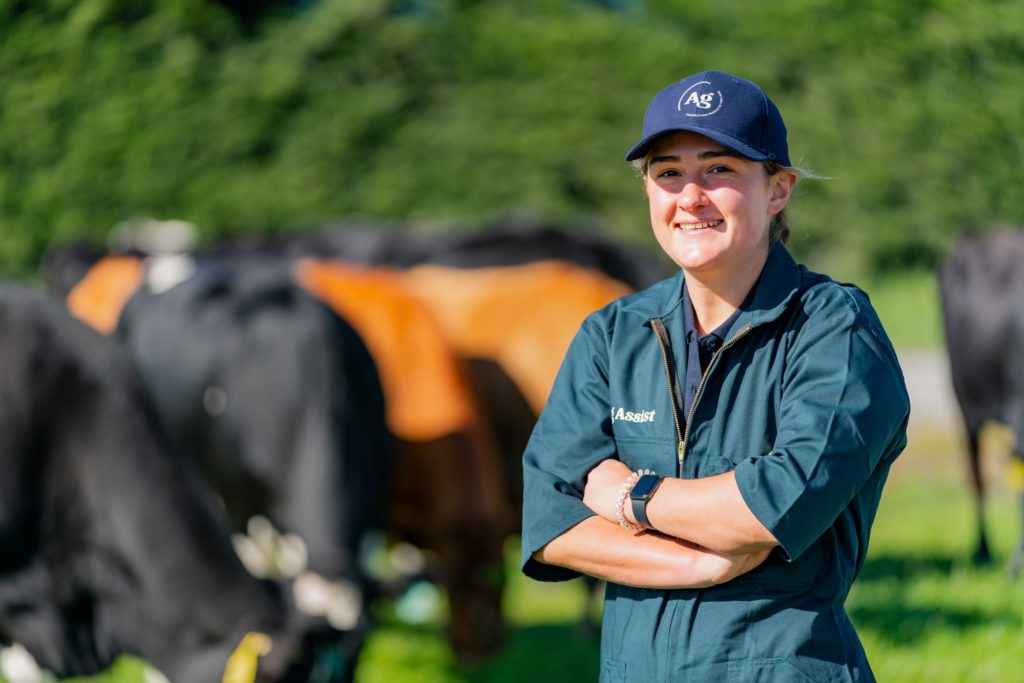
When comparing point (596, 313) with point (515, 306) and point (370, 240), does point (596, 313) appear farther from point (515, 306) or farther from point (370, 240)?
point (370, 240)

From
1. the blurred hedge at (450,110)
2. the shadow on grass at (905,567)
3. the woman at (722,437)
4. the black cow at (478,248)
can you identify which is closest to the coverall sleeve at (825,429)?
the woman at (722,437)

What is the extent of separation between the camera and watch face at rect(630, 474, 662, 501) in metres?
2.24

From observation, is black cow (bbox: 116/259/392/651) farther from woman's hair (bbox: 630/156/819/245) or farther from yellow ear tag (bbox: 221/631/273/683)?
woman's hair (bbox: 630/156/819/245)

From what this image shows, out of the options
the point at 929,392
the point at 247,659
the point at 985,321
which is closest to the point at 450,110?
the point at 929,392

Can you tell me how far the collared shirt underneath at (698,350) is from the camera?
2312 mm

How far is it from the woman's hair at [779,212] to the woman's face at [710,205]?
0.01m

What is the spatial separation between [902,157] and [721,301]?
13275mm

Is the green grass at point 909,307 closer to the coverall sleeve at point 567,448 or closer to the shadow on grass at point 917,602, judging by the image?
the shadow on grass at point 917,602

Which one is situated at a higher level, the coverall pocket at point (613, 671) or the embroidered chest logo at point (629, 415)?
the embroidered chest logo at point (629, 415)

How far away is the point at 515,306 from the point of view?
721cm

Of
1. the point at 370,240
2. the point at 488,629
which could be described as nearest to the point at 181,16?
the point at 370,240

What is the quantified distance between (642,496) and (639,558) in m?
0.11

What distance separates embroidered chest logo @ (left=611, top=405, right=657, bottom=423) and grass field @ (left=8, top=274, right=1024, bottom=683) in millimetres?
2235

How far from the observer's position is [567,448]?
7.87 feet
